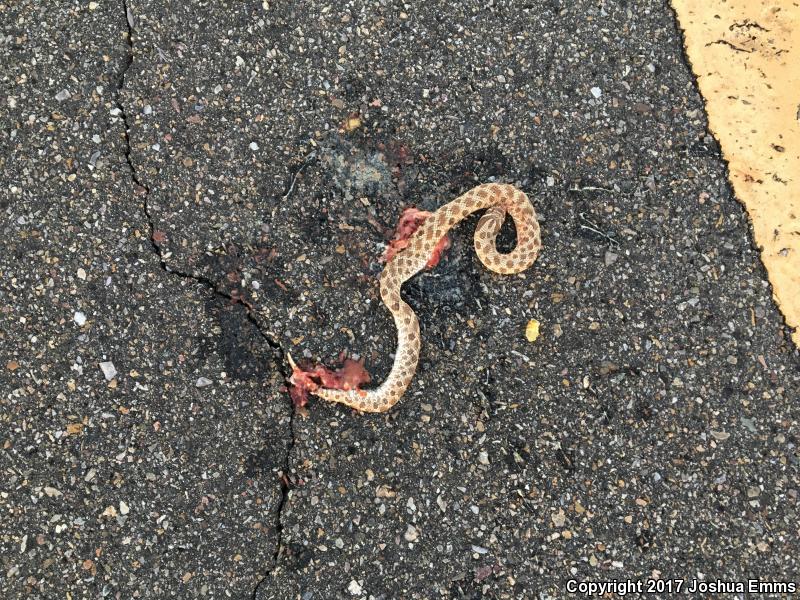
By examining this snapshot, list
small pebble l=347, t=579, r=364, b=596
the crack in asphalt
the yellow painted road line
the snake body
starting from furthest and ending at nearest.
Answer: the yellow painted road line
the snake body
the crack in asphalt
small pebble l=347, t=579, r=364, b=596

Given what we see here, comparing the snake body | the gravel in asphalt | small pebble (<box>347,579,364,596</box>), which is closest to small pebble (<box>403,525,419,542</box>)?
the gravel in asphalt

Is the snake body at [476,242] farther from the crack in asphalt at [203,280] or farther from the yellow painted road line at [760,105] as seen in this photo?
the yellow painted road line at [760,105]

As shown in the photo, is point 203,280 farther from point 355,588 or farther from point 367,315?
point 355,588

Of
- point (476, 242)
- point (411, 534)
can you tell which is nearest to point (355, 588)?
point (411, 534)

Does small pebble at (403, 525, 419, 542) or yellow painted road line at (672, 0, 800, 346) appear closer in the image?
small pebble at (403, 525, 419, 542)

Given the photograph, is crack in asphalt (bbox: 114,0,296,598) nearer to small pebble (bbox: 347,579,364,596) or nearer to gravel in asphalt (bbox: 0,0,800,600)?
gravel in asphalt (bbox: 0,0,800,600)

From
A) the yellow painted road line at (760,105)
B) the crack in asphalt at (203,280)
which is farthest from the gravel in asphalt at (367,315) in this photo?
the yellow painted road line at (760,105)
